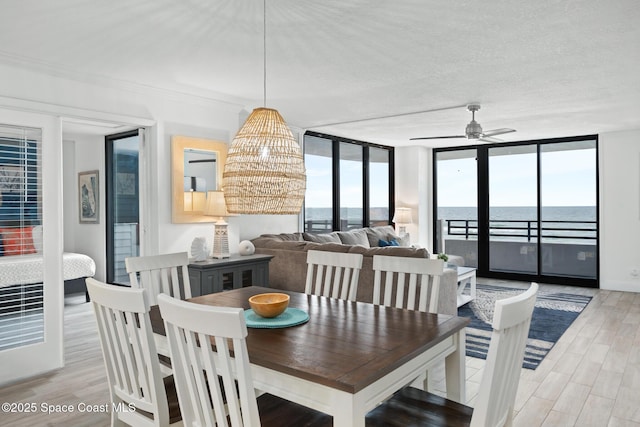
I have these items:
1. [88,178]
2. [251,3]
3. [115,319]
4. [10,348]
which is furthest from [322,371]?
[88,178]

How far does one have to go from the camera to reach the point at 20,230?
137 inches

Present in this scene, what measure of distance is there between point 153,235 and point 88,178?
10.1ft

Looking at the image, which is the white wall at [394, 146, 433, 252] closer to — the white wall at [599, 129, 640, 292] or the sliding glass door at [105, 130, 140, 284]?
the white wall at [599, 129, 640, 292]

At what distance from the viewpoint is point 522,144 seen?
7.67m

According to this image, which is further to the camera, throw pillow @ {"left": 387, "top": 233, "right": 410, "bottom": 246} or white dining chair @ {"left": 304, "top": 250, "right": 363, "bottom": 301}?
throw pillow @ {"left": 387, "top": 233, "right": 410, "bottom": 246}

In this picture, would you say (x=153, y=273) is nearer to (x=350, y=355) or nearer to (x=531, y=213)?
(x=350, y=355)

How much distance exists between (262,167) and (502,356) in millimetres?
1446

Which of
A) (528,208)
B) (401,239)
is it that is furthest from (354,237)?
(528,208)

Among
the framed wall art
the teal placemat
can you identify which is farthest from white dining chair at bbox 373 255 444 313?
the framed wall art

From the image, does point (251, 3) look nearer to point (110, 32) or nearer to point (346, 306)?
point (110, 32)

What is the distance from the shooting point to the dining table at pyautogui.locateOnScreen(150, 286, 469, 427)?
148 centimetres

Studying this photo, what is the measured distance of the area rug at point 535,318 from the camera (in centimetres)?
404

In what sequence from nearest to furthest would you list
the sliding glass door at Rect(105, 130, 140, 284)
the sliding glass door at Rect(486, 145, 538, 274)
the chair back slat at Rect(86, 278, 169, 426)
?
the chair back slat at Rect(86, 278, 169, 426) < the sliding glass door at Rect(105, 130, 140, 284) < the sliding glass door at Rect(486, 145, 538, 274)

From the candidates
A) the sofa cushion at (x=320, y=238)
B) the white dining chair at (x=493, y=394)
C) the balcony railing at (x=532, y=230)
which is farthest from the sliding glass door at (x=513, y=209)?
the white dining chair at (x=493, y=394)
